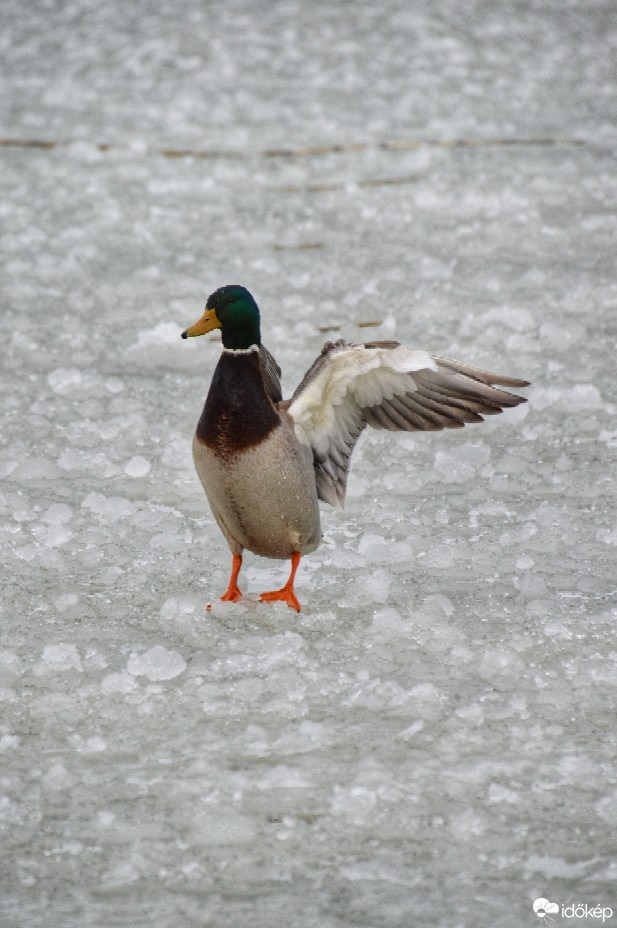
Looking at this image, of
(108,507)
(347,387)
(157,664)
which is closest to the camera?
(157,664)

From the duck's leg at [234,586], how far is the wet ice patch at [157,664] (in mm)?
320

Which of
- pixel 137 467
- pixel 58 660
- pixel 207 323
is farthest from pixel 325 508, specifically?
pixel 58 660

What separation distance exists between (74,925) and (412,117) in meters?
5.52

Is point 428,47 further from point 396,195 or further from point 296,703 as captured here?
point 296,703

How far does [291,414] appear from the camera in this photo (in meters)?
3.74

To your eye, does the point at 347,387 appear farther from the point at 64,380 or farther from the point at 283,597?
the point at 64,380

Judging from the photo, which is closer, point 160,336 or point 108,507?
point 108,507

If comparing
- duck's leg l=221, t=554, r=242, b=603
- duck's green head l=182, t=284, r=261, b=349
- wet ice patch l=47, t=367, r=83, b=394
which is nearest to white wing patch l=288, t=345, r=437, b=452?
duck's green head l=182, t=284, r=261, b=349

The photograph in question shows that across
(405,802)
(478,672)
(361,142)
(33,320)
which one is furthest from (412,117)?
(405,802)

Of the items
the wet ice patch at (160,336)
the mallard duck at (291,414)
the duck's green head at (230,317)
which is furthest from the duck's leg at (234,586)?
the wet ice patch at (160,336)

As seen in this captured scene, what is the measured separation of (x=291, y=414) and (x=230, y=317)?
390 mm

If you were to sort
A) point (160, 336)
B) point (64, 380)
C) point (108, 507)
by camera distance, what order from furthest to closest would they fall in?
1. point (160, 336)
2. point (64, 380)
3. point (108, 507)

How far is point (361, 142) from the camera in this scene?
22.7 feet

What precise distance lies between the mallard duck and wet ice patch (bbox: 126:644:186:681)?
330 millimetres
